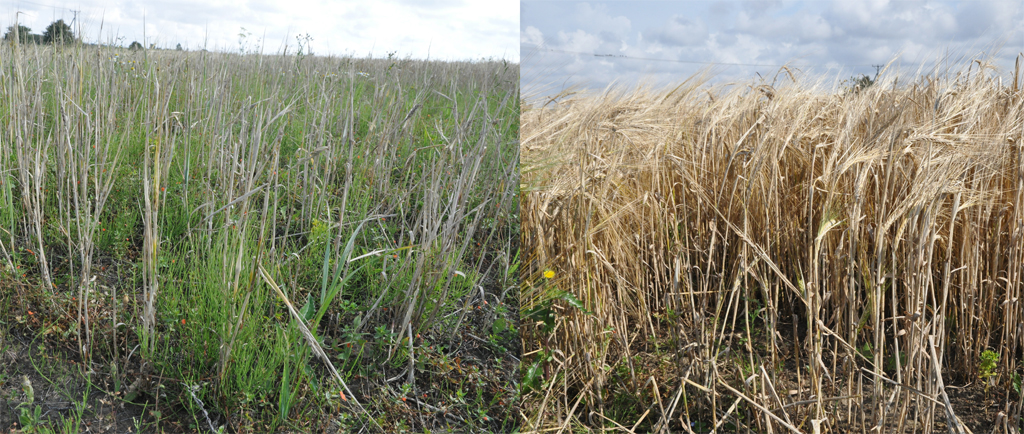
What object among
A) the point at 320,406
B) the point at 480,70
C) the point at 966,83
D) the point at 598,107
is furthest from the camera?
the point at 480,70

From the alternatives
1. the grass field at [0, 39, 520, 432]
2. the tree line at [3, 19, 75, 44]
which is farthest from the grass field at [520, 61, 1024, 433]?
the tree line at [3, 19, 75, 44]

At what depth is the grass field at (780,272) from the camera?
4.95 feet

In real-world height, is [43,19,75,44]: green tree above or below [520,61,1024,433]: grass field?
above

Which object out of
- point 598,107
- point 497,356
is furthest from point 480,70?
point 497,356

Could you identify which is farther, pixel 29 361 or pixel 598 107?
pixel 598 107

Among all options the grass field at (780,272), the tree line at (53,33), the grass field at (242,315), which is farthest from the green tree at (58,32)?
the grass field at (780,272)

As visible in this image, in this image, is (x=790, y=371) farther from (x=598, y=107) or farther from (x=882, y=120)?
(x=598, y=107)

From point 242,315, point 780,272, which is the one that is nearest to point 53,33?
point 242,315

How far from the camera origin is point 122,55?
3291 millimetres

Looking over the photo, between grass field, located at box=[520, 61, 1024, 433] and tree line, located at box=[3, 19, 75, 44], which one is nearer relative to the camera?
grass field, located at box=[520, 61, 1024, 433]

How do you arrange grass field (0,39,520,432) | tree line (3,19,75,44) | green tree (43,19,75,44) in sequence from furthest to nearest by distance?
green tree (43,19,75,44) → tree line (3,19,75,44) → grass field (0,39,520,432)

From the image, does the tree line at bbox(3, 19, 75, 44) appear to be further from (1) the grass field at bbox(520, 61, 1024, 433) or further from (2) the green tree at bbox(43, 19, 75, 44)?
(1) the grass field at bbox(520, 61, 1024, 433)

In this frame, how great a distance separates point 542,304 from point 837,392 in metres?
1.00

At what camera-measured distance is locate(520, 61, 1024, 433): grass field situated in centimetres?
151
